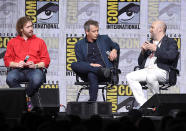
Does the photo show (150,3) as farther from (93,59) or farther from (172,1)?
(93,59)

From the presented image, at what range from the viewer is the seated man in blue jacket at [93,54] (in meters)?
4.39

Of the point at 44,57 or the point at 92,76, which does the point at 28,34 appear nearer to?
the point at 44,57

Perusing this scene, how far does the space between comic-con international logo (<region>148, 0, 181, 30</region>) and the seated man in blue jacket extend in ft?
5.06

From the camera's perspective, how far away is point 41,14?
600cm

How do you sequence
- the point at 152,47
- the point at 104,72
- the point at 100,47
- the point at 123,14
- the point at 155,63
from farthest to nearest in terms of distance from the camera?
the point at 123,14, the point at 100,47, the point at 155,63, the point at 152,47, the point at 104,72

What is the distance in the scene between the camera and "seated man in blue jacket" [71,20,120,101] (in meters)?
4.39

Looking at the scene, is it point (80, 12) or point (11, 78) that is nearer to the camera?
point (11, 78)

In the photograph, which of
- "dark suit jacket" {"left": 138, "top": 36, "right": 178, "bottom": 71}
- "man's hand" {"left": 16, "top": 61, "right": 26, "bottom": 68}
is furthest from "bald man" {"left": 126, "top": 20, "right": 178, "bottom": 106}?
"man's hand" {"left": 16, "top": 61, "right": 26, "bottom": 68}

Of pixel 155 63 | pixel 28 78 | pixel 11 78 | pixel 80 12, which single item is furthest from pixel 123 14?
pixel 11 78

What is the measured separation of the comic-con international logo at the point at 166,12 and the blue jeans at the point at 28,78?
94.1 inches

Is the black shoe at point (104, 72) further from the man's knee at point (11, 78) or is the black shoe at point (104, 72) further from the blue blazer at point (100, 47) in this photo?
the man's knee at point (11, 78)

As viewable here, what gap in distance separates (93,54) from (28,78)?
887 mm

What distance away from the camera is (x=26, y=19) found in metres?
4.64

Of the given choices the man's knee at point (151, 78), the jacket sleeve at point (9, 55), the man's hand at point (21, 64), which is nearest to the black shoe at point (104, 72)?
the man's knee at point (151, 78)
